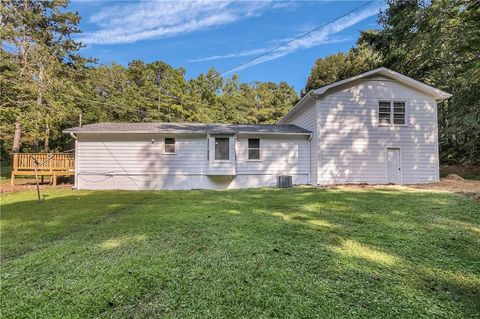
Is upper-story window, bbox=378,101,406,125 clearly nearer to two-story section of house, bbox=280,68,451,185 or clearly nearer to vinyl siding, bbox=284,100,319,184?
two-story section of house, bbox=280,68,451,185

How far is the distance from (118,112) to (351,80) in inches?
883

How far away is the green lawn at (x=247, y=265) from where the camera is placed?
8.18ft

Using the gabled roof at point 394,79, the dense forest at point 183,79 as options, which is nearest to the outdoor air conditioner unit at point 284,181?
the gabled roof at point 394,79

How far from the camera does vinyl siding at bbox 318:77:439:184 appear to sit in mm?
12641

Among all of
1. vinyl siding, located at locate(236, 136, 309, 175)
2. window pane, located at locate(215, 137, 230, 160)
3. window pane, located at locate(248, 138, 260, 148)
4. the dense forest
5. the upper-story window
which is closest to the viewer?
the upper-story window

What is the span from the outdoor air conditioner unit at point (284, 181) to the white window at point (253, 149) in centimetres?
155

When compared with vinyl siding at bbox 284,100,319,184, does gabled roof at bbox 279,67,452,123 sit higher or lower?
higher

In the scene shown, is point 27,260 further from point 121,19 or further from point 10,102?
point 10,102

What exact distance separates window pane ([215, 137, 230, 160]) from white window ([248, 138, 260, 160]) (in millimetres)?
1043

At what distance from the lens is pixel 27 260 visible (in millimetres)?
3830

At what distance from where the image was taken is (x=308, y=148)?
44.4 ft

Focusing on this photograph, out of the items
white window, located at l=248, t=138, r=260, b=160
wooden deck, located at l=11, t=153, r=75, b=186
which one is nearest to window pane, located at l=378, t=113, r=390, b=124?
white window, located at l=248, t=138, r=260, b=160

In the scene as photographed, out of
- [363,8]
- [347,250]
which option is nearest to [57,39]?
[363,8]

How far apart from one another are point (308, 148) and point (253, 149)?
267cm
